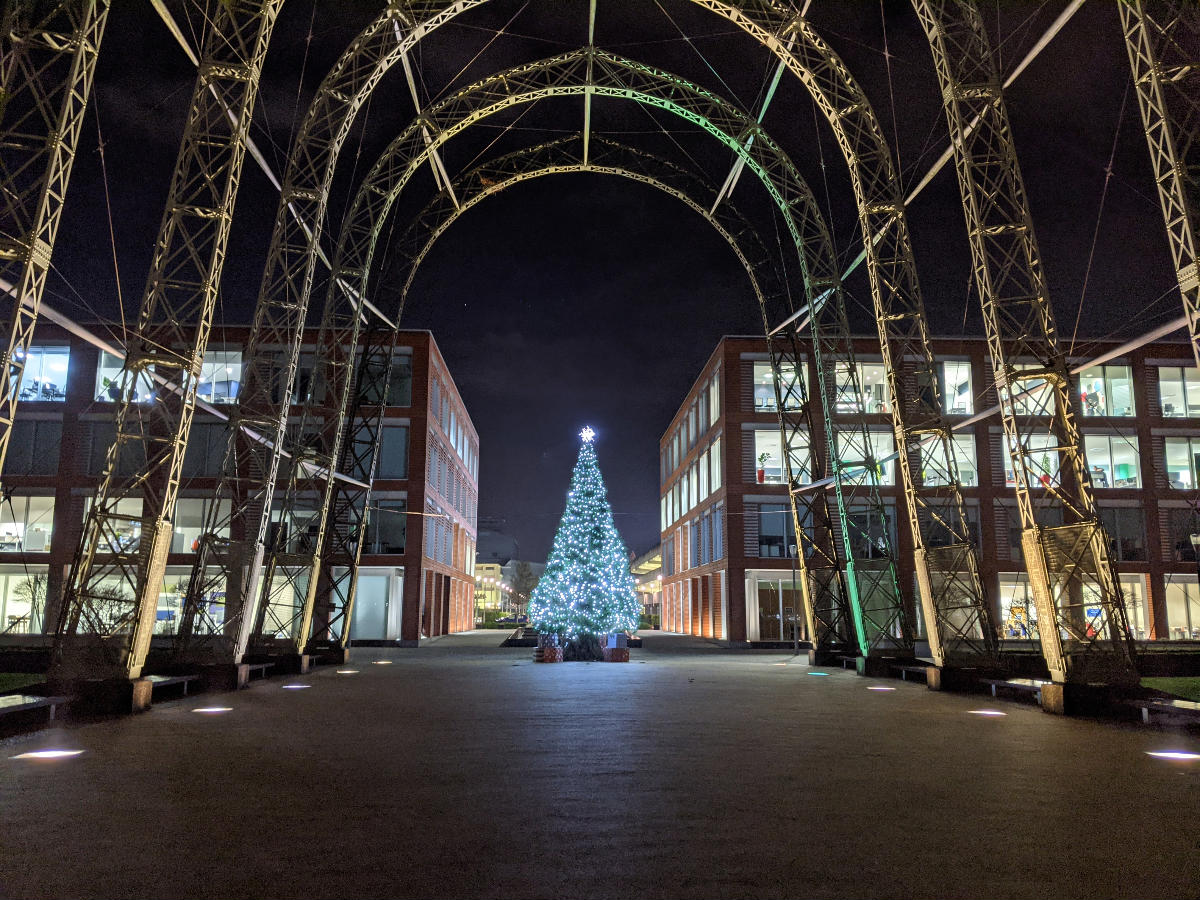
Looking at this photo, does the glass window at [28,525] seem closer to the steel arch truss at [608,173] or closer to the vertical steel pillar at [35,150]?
the steel arch truss at [608,173]

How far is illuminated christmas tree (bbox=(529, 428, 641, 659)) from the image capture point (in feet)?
93.8

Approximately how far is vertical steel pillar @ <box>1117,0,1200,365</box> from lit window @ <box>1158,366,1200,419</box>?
33760mm

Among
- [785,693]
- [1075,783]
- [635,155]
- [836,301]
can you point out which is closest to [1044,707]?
[785,693]

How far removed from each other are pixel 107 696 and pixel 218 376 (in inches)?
1114

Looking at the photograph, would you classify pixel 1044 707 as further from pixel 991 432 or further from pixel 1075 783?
pixel 991 432

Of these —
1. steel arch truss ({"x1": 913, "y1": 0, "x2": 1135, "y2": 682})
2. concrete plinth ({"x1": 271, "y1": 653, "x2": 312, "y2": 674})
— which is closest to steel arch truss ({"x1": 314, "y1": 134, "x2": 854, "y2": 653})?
concrete plinth ({"x1": 271, "y1": 653, "x2": 312, "y2": 674})

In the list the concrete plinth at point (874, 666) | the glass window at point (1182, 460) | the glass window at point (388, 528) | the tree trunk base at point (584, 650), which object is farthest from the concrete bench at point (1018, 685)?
the glass window at point (1182, 460)

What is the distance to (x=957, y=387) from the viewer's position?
136 ft

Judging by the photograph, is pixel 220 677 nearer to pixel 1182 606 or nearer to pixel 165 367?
pixel 165 367

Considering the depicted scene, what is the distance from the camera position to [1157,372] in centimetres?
4119

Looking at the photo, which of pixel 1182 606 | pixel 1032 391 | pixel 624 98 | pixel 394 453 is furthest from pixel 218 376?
A: pixel 1182 606

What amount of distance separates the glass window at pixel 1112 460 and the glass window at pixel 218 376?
1608 inches

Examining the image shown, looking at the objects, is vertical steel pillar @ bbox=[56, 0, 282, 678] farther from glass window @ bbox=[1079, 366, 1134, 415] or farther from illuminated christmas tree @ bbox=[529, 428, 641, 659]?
glass window @ bbox=[1079, 366, 1134, 415]

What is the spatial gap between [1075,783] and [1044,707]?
24.2ft
